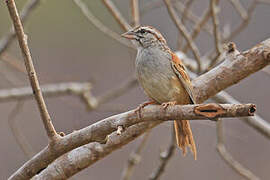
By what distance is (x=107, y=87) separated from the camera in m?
8.84

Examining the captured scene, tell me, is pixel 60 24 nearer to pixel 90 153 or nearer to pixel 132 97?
pixel 132 97

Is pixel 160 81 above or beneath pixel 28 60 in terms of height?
beneath

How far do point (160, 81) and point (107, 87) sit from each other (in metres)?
5.43

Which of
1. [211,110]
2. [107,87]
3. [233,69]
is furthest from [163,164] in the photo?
[107,87]

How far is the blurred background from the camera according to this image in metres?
7.82

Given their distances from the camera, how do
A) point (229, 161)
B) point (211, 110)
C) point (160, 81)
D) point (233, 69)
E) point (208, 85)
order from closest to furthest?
point (211, 110), point (233, 69), point (208, 85), point (160, 81), point (229, 161)

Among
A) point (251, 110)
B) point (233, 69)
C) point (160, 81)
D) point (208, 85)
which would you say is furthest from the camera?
point (160, 81)

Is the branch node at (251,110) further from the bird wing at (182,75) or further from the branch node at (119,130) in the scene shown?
the bird wing at (182,75)

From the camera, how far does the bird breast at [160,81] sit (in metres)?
3.44

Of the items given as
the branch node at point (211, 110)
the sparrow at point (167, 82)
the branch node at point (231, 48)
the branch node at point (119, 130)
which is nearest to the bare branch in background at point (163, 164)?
the sparrow at point (167, 82)

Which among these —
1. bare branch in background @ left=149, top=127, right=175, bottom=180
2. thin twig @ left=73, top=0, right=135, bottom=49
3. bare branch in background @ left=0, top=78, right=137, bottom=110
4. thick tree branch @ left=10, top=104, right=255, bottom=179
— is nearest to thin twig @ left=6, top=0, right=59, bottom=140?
thick tree branch @ left=10, top=104, right=255, bottom=179

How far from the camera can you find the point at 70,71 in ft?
29.1

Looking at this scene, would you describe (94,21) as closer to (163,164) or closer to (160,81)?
(160,81)

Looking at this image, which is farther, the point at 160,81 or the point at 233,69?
the point at 160,81
